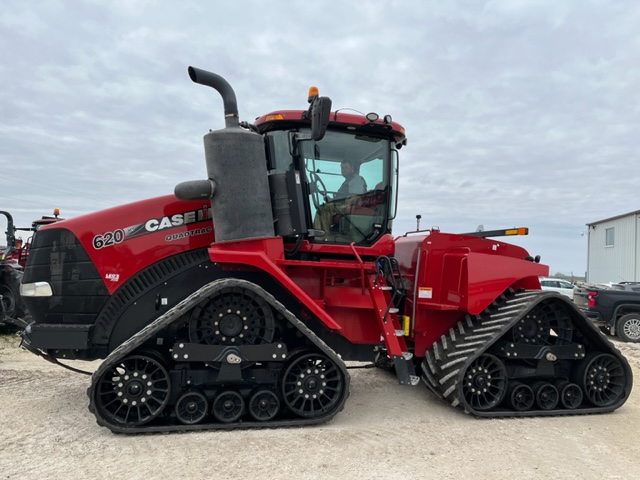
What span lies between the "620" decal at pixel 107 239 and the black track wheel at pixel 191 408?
64.6 inches

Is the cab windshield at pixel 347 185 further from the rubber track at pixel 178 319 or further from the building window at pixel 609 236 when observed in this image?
the building window at pixel 609 236

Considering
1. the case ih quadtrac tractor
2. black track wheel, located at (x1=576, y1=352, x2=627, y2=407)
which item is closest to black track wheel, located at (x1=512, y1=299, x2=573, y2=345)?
the case ih quadtrac tractor

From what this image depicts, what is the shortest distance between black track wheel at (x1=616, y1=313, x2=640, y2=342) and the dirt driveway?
7891mm

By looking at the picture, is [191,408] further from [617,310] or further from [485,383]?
[617,310]

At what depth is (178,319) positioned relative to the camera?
4457 millimetres

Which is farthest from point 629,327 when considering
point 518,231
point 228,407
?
point 228,407

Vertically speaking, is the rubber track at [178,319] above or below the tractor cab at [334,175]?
below

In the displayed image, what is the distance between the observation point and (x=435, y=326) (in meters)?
5.65

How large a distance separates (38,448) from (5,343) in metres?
6.18

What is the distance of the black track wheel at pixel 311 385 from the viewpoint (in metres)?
4.62

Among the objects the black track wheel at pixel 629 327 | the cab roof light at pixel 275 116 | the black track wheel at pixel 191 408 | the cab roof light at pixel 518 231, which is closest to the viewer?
the black track wheel at pixel 191 408

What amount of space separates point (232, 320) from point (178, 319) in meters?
0.47

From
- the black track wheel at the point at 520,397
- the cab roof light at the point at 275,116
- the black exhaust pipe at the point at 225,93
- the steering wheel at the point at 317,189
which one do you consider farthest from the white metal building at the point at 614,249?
the black exhaust pipe at the point at 225,93

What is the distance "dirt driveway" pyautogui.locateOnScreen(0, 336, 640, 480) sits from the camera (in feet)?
12.1
